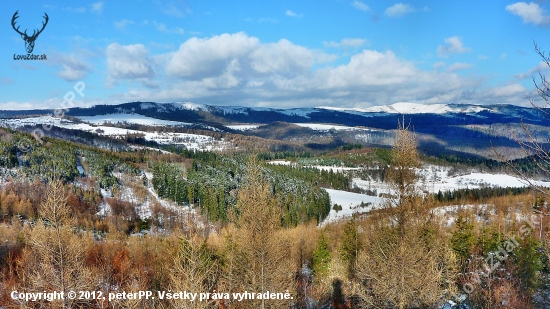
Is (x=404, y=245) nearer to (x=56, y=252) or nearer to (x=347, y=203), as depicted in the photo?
(x=56, y=252)

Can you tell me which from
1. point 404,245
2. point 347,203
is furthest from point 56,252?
point 347,203

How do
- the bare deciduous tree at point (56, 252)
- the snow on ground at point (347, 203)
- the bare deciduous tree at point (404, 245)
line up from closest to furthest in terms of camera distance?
the bare deciduous tree at point (56, 252), the bare deciduous tree at point (404, 245), the snow on ground at point (347, 203)

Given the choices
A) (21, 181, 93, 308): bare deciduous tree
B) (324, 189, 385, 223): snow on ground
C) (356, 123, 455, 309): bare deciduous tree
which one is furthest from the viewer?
(324, 189, 385, 223): snow on ground

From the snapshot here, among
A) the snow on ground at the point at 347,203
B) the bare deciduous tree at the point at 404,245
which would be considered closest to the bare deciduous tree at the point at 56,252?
the bare deciduous tree at the point at 404,245

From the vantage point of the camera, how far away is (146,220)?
86250 millimetres

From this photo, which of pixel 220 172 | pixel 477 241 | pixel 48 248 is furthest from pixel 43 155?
pixel 477 241

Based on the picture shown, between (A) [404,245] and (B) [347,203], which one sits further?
(B) [347,203]

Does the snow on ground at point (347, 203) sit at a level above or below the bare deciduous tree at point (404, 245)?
below

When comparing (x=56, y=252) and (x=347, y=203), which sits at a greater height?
(x=56, y=252)

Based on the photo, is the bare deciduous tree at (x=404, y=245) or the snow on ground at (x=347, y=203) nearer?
the bare deciduous tree at (x=404, y=245)

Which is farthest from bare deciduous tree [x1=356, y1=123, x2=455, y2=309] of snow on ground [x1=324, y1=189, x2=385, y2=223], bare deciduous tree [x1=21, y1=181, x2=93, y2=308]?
snow on ground [x1=324, y1=189, x2=385, y2=223]

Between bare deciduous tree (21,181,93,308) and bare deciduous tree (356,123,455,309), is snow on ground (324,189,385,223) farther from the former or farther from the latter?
bare deciduous tree (21,181,93,308)

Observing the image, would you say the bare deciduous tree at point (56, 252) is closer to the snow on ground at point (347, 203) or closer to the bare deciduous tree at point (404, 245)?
the bare deciduous tree at point (404, 245)

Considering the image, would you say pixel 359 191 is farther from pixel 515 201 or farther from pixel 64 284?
pixel 64 284
